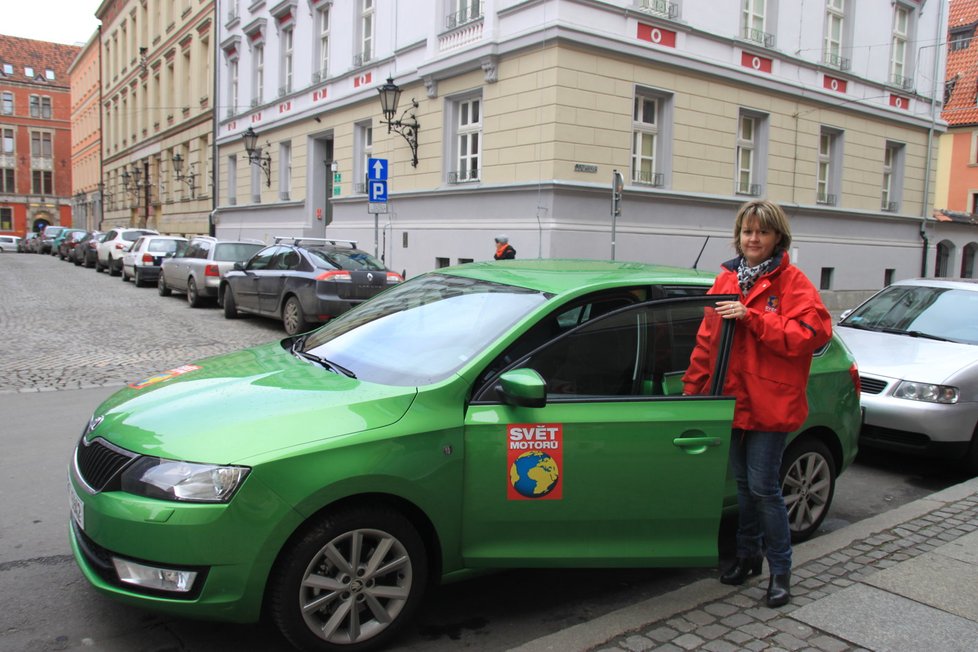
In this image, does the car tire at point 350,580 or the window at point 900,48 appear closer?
the car tire at point 350,580

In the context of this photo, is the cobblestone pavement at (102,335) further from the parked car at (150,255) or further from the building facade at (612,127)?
the building facade at (612,127)

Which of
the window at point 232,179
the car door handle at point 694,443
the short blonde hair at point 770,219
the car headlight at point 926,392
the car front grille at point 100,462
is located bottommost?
the car headlight at point 926,392

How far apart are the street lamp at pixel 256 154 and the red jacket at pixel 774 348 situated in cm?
2638

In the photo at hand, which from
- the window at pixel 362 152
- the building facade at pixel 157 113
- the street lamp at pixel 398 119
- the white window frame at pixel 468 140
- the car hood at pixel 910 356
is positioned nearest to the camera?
the car hood at pixel 910 356

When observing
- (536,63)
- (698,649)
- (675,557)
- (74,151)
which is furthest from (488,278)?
(74,151)

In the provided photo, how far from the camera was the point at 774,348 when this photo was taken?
3.33 metres

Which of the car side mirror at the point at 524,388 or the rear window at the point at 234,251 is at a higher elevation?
the rear window at the point at 234,251

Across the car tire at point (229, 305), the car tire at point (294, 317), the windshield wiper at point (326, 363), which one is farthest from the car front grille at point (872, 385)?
the car tire at point (229, 305)

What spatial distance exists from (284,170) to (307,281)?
52.9 feet

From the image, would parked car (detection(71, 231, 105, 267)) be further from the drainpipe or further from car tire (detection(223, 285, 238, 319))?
the drainpipe

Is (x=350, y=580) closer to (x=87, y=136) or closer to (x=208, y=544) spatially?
(x=208, y=544)

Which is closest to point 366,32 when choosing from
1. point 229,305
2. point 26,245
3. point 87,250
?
point 229,305

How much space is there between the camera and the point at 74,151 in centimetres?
7288

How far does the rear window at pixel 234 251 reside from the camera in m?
16.8
